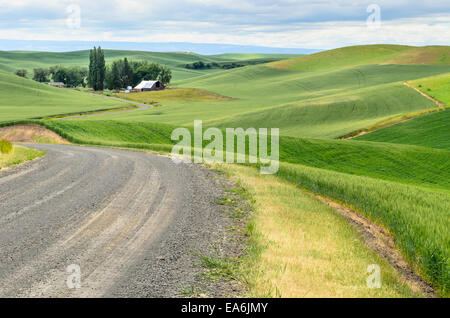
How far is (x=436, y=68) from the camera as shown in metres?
136

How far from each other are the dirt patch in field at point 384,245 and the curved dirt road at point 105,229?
3.81 metres

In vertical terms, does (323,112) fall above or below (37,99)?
below

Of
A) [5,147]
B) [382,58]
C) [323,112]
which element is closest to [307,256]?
[5,147]

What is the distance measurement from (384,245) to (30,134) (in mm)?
40720

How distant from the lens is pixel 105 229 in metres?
10.6

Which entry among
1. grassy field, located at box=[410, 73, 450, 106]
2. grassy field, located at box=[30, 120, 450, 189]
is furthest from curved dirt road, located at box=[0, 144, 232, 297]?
grassy field, located at box=[410, 73, 450, 106]

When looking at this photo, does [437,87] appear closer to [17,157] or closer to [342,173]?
[342,173]

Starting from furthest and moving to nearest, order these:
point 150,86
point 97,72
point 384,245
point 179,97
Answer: point 150,86 < point 97,72 < point 179,97 < point 384,245

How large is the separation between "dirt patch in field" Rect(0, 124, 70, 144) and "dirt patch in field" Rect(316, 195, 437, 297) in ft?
110

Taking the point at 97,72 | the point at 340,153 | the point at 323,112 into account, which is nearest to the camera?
the point at 340,153

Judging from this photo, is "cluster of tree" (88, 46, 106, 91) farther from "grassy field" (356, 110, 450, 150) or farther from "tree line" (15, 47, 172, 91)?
"grassy field" (356, 110, 450, 150)

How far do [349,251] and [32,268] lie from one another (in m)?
6.31
